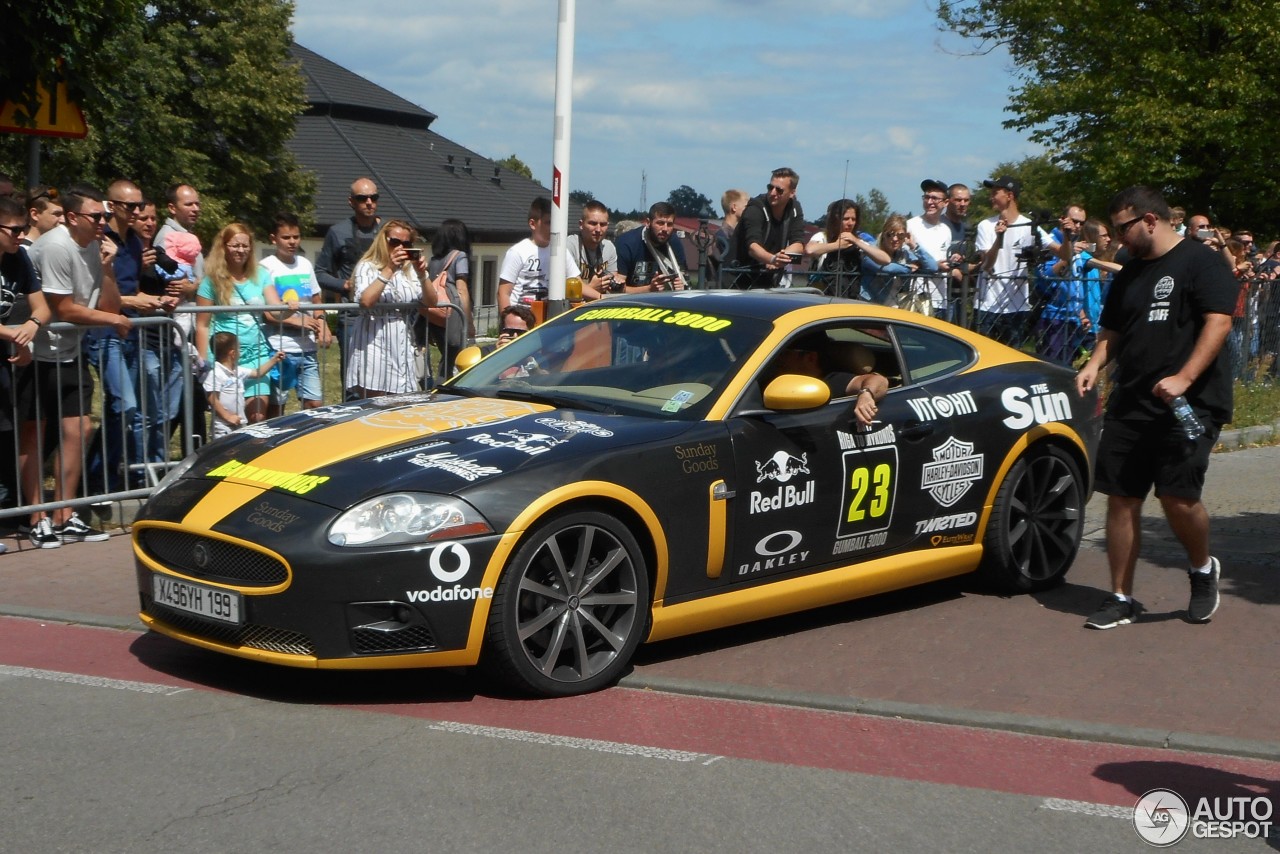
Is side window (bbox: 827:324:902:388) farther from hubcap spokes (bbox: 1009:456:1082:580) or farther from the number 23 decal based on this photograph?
hubcap spokes (bbox: 1009:456:1082:580)

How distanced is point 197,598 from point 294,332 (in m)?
4.55

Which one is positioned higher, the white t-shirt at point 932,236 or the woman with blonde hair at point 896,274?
the white t-shirt at point 932,236

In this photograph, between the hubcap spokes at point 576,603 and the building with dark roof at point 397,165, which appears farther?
the building with dark roof at point 397,165

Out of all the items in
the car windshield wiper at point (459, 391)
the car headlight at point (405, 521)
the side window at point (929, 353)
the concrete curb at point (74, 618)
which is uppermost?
the side window at point (929, 353)

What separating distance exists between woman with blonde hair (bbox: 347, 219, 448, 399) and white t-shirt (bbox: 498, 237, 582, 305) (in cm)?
96

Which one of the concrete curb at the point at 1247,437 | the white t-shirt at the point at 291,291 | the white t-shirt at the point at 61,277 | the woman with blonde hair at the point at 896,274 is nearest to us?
the white t-shirt at the point at 61,277

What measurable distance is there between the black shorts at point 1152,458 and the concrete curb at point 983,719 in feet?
5.76

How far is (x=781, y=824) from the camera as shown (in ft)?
14.9

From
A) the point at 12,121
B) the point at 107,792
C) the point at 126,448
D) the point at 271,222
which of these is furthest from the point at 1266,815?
the point at 271,222

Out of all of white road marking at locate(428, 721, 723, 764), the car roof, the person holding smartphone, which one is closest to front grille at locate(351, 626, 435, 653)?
white road marking at locate(428, 721, 723, 764)

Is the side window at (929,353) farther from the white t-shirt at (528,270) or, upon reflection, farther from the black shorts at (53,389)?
the black shorts at (53,389)

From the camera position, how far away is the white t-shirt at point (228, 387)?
31.6ft

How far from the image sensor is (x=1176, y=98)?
37375mm

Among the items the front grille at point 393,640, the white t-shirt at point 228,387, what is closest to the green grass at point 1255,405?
the white t-shirt at point 228,387
